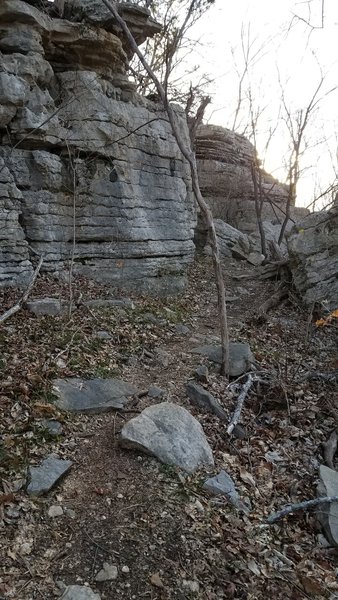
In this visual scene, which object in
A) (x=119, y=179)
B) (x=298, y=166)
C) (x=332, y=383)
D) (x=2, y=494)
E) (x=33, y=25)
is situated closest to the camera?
(x=2, y=494)

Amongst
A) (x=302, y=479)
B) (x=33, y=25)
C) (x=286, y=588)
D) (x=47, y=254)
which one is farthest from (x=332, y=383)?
(x=33, y=25)

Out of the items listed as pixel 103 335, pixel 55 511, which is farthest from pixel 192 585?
pixel 103 335

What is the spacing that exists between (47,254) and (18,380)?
443 cm

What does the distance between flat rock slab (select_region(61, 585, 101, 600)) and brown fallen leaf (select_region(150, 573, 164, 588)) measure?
0.42m

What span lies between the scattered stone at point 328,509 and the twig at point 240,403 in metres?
1.13

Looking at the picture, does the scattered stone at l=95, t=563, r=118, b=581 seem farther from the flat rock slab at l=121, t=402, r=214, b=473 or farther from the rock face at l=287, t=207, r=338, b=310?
the rock face at l=287, t=207, r=338, b=310

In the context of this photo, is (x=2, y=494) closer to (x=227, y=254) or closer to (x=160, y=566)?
(x=160, y=566)

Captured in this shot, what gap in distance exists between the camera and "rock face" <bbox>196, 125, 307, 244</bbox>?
62.1 feet

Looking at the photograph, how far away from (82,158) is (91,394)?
630 cm

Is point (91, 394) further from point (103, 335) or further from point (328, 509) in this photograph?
point (328, 509)

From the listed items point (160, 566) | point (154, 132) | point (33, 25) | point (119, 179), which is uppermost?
point (33, 25)

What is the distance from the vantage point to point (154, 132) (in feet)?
36.2

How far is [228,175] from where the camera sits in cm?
1914

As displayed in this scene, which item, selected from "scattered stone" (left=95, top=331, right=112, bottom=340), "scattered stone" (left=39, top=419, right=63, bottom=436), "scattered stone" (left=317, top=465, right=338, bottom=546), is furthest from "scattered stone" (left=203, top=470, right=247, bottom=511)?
"scattered stone" (left=95, top=331, right=112, bottom=340)
